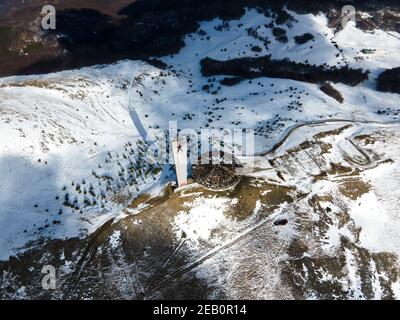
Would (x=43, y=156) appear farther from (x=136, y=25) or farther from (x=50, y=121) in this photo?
(x=136, y=25)

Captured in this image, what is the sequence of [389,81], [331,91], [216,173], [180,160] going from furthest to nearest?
[389,81] < [331,91] < [216,173] < [180,160]

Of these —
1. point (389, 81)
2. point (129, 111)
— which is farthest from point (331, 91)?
point (129, 111)

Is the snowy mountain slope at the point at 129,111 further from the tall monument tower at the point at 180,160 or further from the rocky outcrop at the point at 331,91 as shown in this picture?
the tall monument tower at the point at 180,160

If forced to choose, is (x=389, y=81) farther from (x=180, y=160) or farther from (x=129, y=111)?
(x=180, y=160)

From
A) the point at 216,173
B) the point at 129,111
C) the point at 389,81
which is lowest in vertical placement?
the point at 216,173

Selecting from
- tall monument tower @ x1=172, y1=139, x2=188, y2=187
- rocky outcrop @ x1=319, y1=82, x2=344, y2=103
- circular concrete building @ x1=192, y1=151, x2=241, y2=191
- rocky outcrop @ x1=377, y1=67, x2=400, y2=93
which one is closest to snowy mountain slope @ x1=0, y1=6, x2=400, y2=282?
rocky outcrop @ x1=319, y1=82, x2=344, y2=103

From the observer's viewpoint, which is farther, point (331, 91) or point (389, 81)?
point (389, 81)
